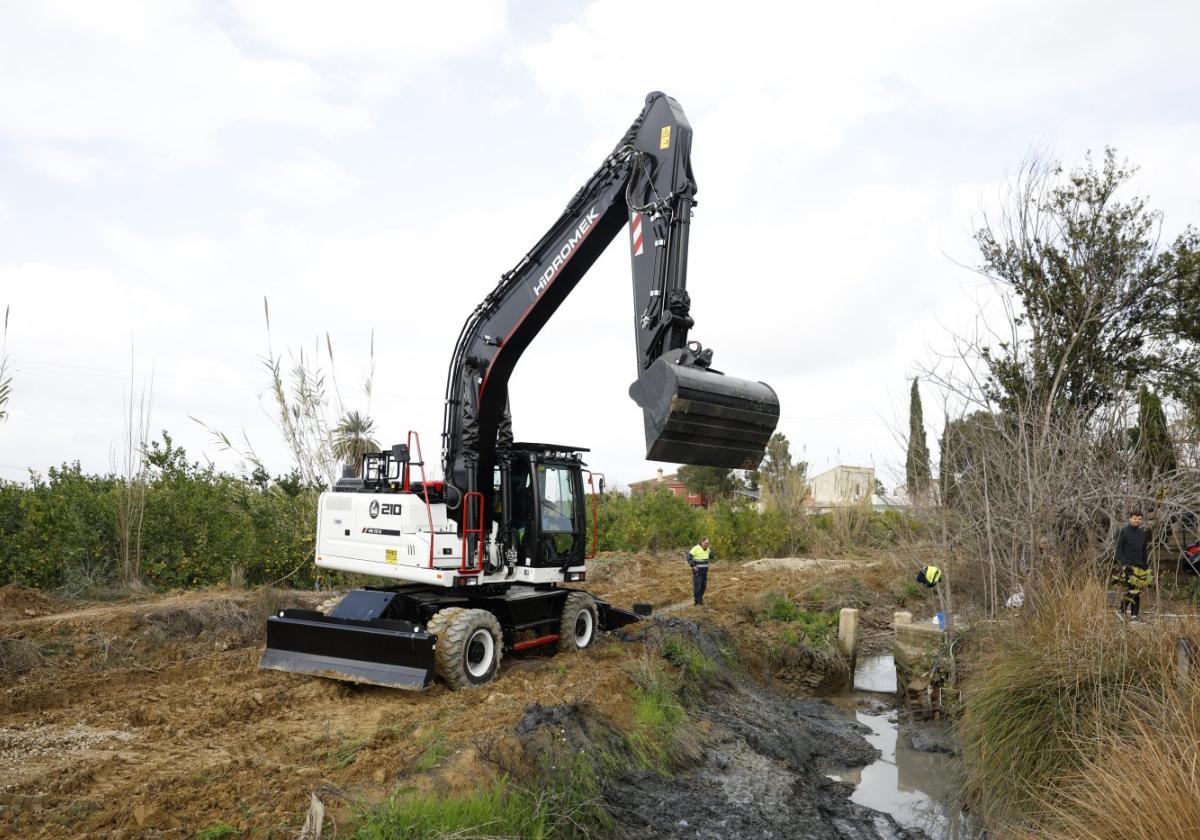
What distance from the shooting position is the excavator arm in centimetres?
634

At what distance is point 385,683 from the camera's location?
7.74 metres

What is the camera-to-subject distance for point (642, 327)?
730cm

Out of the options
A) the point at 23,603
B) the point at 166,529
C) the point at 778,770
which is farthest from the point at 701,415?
the point at 166,529

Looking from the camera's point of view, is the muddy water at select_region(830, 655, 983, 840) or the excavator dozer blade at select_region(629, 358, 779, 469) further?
the muddy water at select_region(830, 655, 983, 840)

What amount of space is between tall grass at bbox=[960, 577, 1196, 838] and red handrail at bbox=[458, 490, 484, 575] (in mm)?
4575

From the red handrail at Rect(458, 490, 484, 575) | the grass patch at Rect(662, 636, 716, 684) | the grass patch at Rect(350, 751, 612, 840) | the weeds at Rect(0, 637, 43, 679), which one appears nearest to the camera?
the grass patch at Rect(350, 751, 612, 840)

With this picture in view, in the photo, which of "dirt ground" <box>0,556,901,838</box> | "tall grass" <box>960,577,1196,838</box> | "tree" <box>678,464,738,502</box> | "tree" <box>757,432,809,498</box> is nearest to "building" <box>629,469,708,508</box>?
"tree" <box>678,464,738,502</box>

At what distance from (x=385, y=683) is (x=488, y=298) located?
389 centimetres

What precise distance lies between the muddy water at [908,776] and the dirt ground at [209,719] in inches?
80.8

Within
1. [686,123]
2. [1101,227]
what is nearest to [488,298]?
[686,123]

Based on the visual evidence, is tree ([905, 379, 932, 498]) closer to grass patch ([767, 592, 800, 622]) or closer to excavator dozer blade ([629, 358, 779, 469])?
excavator dozer blade ([629, 358, 779, 469])

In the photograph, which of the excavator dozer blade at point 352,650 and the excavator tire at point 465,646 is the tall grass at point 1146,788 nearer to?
the excavator tire at point 465,646

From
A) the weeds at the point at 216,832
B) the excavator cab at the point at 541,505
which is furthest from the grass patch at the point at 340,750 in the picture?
the excavator cab at the point at 541,505

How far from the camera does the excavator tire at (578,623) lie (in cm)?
980
